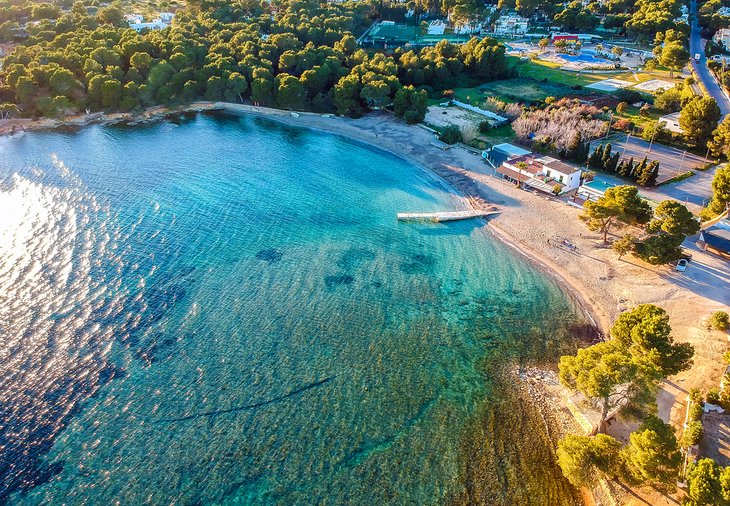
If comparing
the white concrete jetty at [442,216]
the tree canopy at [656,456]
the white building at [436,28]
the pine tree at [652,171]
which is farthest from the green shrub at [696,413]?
the white building at [436,28]

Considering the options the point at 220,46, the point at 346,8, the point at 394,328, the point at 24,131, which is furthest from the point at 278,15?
the point at 394,328

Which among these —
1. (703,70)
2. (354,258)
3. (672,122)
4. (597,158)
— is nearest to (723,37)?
(703,70)

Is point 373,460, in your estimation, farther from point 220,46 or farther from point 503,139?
point 220,46

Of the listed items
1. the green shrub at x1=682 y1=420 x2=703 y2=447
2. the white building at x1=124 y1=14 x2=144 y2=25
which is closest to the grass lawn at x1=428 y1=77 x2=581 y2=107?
the green shrub at x1=682 y1=420 x2=703 y2=447

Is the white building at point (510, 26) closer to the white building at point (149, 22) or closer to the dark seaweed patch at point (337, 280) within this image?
the white building at point (149, 22)

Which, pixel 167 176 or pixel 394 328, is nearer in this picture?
pixel 394 328
